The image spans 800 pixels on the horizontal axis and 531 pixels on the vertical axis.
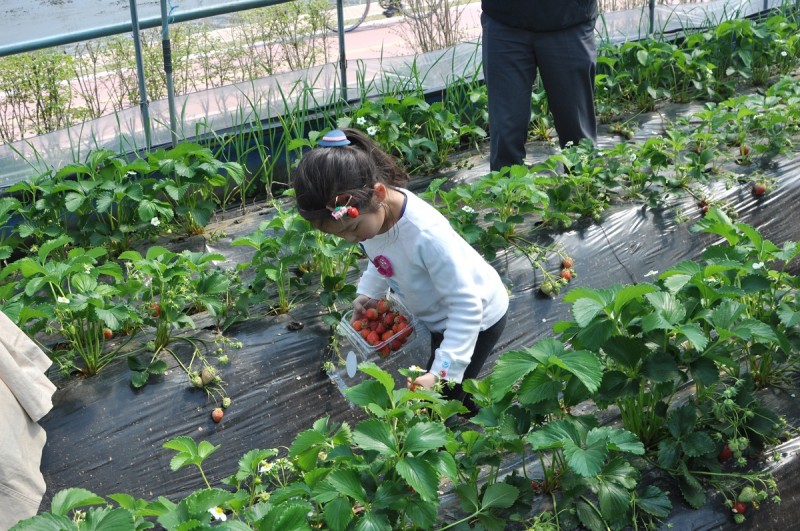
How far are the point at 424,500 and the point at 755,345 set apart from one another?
1.07 meters

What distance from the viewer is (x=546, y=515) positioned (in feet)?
6.96

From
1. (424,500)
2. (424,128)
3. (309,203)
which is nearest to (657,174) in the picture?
(424,128)

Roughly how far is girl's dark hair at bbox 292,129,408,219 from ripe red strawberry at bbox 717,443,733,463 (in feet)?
3.57

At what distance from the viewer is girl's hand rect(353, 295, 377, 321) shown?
110 inches

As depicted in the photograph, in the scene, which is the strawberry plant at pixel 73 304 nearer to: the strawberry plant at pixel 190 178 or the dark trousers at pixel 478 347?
the strawberry plant at pixel 190 178

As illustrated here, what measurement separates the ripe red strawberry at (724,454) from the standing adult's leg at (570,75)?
2155 millimetres

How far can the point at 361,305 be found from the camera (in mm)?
Answer: 2805

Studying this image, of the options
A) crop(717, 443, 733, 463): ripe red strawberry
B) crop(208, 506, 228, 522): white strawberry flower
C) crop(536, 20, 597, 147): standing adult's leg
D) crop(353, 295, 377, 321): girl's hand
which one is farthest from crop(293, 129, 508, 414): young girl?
Answer: crop(536, 20, 597, 147): standing adult's leg

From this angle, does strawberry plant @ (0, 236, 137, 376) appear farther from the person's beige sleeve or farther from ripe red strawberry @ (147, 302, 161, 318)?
the person's beige sleeve

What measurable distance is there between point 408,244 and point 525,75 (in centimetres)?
184

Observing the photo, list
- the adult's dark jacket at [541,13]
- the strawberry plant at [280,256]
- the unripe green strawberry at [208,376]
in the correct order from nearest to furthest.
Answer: the unripe green strawberry at [208,376]
the strawberry plant at [280,256]
the adult's dark jacket at [541,13]

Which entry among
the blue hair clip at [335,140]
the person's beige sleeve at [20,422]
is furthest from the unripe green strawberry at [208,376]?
the blue hair clip at [335,140]

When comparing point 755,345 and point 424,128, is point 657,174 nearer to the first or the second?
point 424,128

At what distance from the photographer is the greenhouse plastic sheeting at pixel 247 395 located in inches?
112
